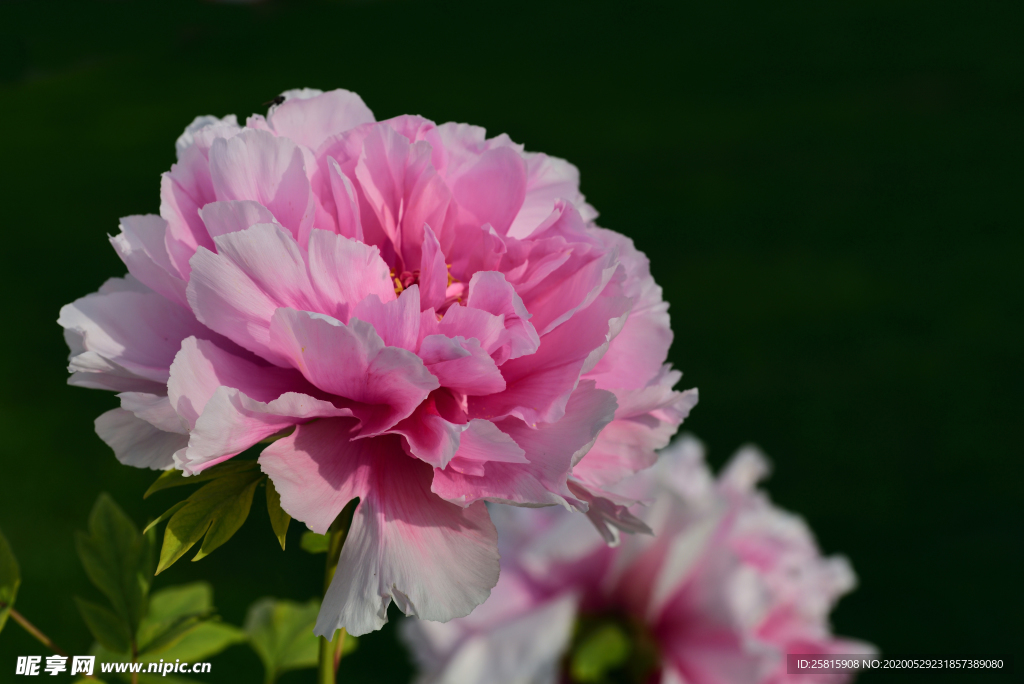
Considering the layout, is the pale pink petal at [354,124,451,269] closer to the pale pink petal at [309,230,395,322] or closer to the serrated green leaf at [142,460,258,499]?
the pale pink petal at [309,230,395,322]

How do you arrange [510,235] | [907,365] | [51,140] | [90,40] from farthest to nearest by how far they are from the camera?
[51,140]
[907,365]
[90,40]
[510,235]

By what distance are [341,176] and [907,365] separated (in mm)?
2961

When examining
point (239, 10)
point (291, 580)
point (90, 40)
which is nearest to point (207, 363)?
point (90, 40)

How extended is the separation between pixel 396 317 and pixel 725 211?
389 cm

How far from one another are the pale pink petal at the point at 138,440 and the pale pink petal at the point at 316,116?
208 millimetres

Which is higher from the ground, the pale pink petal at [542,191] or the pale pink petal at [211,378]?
the pale pink petal at [542,191]

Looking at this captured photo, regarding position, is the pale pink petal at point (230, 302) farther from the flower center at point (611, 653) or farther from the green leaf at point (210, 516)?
the flower center at point (611, 653)

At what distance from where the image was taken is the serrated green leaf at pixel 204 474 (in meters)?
0.56

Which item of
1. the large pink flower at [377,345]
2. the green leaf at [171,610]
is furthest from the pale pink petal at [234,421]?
the green leaf at [171,610]

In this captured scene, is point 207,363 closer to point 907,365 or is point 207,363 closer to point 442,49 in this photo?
point 907,365

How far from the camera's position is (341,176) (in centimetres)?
58

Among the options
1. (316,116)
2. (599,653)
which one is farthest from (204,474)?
(599,653)

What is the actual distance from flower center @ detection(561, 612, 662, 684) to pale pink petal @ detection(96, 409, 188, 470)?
62 cm

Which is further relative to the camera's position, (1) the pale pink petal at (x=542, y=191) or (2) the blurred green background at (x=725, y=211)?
(2) the blurred green background at (x=725, y=211)
